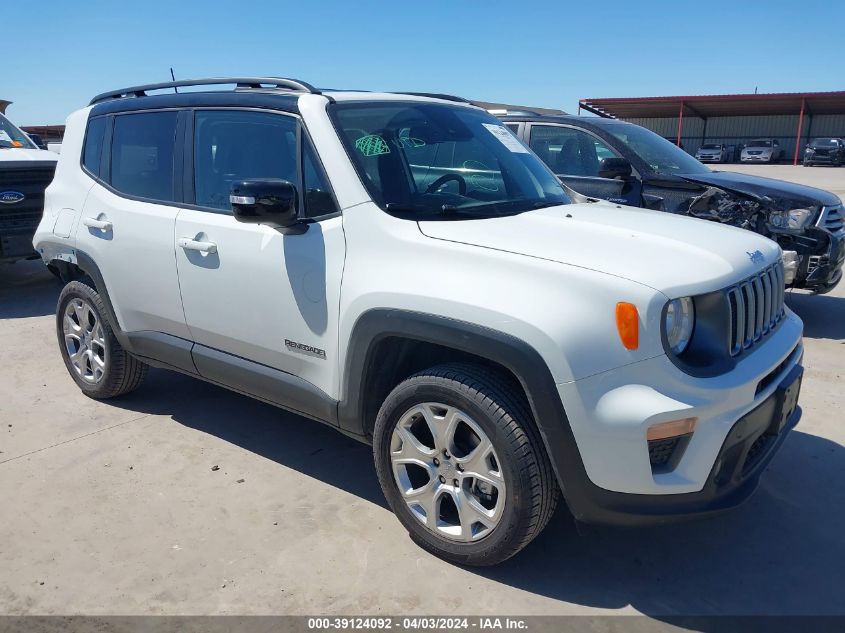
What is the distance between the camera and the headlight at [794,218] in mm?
6250

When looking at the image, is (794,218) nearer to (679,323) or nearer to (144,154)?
(679,323)

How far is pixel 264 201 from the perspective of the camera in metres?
3.08

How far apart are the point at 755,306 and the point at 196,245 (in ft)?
8.69

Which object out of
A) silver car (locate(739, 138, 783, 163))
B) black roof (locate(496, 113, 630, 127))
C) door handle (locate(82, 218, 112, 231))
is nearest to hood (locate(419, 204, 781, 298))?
door handle (locate(82, 218, 112, 231))

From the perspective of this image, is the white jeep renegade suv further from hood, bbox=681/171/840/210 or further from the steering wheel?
hood, bbox=681/171/840/210

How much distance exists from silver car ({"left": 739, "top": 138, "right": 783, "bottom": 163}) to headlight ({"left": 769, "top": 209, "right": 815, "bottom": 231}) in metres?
37.4

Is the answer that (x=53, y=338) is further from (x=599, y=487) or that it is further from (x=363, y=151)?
(x=599, y=487)

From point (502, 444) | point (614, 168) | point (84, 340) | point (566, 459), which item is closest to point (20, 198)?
point (84, 340)

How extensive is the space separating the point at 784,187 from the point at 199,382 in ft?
17.9

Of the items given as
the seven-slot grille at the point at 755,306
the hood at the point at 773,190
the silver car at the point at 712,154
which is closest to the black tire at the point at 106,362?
the seven-slot grille at the point at 755,306

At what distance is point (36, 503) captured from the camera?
11.6ft

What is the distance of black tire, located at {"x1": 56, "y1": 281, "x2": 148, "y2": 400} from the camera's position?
4520 mm

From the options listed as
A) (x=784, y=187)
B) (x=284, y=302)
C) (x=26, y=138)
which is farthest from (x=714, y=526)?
(x=26, y=138)

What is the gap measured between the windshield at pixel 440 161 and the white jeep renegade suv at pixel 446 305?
1 centimetres
